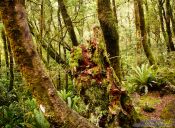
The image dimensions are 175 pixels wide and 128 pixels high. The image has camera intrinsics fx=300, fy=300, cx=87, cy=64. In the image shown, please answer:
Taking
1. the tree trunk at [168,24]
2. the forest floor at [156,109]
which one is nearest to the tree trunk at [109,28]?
the forest floor at [156,109]

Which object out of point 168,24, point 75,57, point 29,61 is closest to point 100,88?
point 75,57

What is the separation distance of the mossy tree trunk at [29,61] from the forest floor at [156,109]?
2.40 meters

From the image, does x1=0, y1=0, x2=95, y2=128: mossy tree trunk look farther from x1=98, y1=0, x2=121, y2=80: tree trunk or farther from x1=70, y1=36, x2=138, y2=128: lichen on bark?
x1=98, y1=0, x2=121, y2=80: tree trunk

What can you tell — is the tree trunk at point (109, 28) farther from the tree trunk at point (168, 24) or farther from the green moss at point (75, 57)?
the tree trunk at point (168, 24)

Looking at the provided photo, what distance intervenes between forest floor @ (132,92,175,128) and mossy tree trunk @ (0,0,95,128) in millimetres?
2402

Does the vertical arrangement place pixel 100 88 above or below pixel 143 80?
above

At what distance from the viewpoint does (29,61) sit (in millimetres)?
4891

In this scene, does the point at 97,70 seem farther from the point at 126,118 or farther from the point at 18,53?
the point at 18,53

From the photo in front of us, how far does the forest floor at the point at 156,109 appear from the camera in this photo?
692cm

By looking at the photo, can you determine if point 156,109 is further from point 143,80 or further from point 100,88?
point 100,88

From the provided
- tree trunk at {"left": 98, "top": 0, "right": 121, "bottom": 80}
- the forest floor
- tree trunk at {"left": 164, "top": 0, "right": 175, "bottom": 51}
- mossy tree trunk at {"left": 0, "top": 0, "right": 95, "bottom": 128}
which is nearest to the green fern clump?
the forest floor

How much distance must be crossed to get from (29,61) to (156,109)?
4.68 meters

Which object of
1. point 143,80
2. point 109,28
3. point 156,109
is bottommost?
point 156,109

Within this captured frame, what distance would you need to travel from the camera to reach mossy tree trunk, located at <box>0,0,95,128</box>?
4.76 meters
